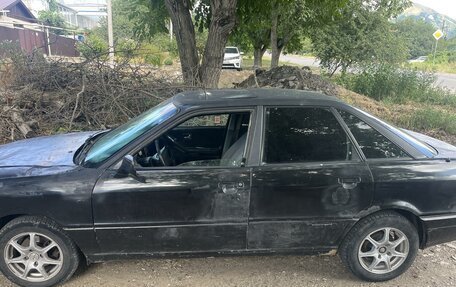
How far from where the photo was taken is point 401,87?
39.4ft

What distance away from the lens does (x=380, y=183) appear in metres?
3.01

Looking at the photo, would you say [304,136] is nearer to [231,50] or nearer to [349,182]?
[349,182]

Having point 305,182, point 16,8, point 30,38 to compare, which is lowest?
point 305,182

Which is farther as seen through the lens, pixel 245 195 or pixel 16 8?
pixel 16 8

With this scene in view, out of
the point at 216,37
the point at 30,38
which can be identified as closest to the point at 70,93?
the point at 216,37

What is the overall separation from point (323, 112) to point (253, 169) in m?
0.78

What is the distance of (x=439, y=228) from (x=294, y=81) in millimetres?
8771

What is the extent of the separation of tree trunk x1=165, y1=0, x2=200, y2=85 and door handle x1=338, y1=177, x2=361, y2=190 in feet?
17.4

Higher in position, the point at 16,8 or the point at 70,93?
the point at 16,8

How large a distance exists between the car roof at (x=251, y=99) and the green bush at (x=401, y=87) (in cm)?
943

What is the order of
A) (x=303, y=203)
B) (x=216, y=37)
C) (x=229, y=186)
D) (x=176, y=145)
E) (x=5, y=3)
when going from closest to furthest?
(x=229, y=186)
(x=303, y=203)
(x=176, y=145)
(x=216, y=37)
(x=5, y=3)

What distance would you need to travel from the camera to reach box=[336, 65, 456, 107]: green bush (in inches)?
468

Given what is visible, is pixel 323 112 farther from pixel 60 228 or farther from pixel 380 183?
pixel 60 228

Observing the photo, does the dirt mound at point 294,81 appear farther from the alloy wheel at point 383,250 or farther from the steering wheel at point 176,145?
the alloy wheel at point 383,250
